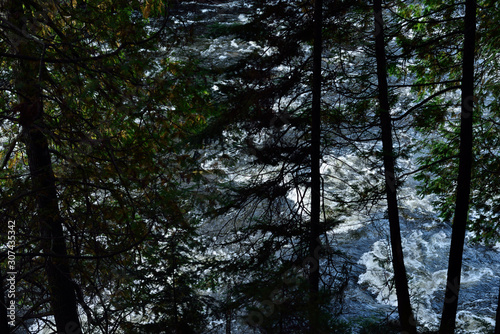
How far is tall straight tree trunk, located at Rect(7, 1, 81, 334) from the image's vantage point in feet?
12.6

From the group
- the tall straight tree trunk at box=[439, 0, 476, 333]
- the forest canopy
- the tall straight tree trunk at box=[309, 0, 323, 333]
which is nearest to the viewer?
the forest canopy

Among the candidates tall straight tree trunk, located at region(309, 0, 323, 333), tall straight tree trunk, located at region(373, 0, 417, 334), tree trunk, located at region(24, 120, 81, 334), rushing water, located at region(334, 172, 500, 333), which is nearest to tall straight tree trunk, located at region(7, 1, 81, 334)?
tree trunk, located at region(24, 120, 81, 334)

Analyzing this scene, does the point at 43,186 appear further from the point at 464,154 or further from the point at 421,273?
the point at 421,273

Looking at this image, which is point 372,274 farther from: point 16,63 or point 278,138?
point 16,63

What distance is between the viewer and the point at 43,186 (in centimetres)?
445

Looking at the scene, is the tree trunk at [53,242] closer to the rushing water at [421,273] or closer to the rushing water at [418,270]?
the rushing water at [418,270]

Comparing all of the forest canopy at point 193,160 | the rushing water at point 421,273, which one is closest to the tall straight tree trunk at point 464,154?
the forest canopy at point 193,160

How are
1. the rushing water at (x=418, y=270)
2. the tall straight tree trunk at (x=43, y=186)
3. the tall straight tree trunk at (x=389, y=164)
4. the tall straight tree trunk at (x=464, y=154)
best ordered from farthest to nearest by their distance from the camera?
the rushing water at (x=418, y=270)
the tall straight tree trunk at (x=389, y=164)
the tall straight tree trunk at (x=464, y=154)
the tall straight tree trunk at (x=43, y=186)

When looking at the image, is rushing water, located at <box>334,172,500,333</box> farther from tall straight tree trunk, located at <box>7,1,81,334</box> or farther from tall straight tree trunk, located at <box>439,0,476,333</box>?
tall straight tree trunk, located at <box>7,1,81,334</box>

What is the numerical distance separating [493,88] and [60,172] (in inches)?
287

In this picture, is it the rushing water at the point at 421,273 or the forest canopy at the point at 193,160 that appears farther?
the rushing water at the point at 421,273

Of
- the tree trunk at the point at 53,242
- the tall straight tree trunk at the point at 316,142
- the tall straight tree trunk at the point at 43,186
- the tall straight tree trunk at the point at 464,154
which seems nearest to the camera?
the tall straight tree trunk at the point at 43,186

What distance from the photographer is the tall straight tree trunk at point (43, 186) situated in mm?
3846

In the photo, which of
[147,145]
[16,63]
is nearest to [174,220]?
Result: [147,145]
